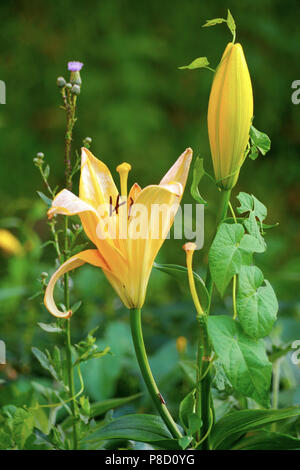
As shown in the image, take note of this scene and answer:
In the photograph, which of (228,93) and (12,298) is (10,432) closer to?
(228,93)

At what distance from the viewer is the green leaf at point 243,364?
0.34m

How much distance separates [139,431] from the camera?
39 cm

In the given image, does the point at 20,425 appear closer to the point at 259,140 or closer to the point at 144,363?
the point at 144,363

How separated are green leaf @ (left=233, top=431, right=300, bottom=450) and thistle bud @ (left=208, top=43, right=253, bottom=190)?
6.5 inches

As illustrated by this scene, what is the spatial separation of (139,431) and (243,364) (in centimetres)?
9

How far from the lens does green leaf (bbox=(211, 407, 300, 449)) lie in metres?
0.38

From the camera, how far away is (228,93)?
0.36 meters

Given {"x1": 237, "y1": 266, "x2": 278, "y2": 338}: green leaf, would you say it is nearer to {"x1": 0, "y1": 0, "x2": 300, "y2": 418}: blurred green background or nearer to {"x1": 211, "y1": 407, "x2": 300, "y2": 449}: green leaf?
{"x1": 211, "y1": 407, "x2": 300, "y2": 449}: green leaf

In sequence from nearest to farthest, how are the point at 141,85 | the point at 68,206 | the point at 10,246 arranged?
the point at 68,206
the point at 10,246
the point at 141,85

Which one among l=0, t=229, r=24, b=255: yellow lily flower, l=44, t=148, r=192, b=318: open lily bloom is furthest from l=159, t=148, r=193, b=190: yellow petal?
l=0, t=229, r=24, b=255: yellow lily flower

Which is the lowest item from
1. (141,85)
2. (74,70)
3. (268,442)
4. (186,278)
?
(268,442)

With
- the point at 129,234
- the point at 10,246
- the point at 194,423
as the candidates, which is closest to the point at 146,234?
the point at 129,234
